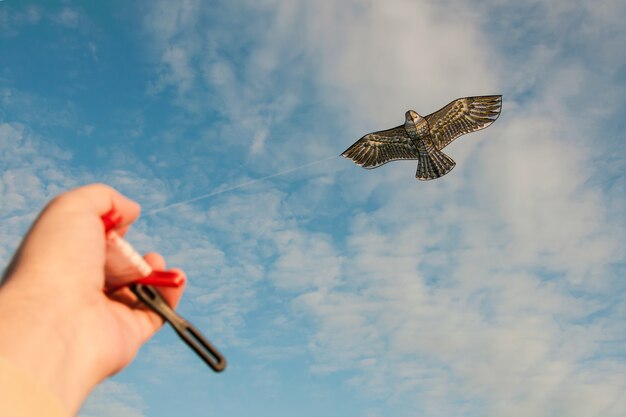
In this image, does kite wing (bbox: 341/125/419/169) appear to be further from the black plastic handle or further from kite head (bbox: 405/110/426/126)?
the black plastic handle

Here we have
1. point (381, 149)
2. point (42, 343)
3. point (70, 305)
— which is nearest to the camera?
point (42, 343)

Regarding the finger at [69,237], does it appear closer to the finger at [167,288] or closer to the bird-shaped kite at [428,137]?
the finger at [167,288]

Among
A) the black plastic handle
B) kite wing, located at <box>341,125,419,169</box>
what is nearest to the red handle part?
the black plastic handle

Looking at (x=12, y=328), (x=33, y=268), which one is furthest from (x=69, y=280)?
(x=12, y=328)

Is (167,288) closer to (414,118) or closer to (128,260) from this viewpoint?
(128,260)

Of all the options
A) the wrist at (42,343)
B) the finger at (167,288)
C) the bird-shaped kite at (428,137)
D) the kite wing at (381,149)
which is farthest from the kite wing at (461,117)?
the wrist at (42,343)

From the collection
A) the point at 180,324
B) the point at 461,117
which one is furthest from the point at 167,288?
the point at 461,117

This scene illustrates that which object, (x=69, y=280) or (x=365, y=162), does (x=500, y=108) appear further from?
(x=69, y=280)
